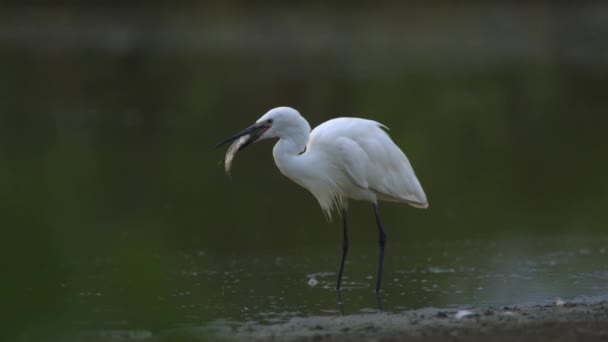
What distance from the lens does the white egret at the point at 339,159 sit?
253 inches

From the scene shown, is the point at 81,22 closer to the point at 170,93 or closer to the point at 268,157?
the point at 170,93

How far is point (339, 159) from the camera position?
6711 mm

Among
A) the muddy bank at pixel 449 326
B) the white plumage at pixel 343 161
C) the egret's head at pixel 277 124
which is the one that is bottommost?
the muddy bank at pixel 449 326

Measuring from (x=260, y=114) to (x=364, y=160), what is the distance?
1052 centimetres

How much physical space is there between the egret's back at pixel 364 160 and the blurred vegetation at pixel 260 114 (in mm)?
1198

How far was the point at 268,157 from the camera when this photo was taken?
44.4 ft

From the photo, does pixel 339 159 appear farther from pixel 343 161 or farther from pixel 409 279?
pixel 409 279

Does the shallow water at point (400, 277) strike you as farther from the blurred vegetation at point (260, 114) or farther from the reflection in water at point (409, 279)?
the blurred vegetation at point (260, 114)

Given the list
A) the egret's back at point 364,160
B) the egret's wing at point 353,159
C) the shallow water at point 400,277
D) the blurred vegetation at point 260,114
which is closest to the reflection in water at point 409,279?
the shallow water at point 400,277

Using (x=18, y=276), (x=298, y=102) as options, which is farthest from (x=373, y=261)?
(x=298, y=102)

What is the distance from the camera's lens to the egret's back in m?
6.71

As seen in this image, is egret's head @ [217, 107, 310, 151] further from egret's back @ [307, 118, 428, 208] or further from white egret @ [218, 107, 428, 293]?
egret's back @ [307, 118, 428, 208]

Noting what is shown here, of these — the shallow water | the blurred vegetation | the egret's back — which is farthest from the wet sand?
the egret's back

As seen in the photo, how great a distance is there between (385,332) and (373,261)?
2.81 metres
